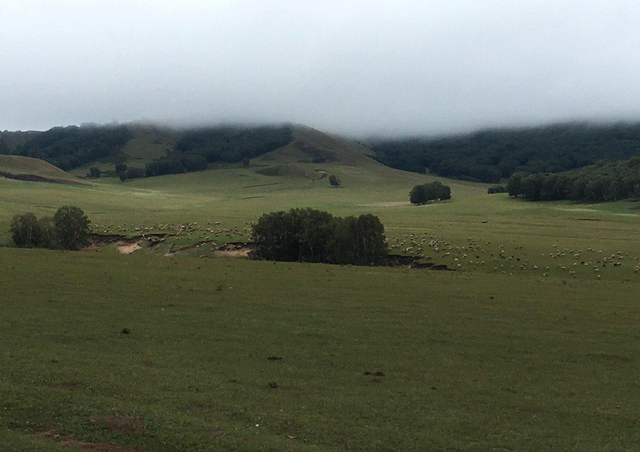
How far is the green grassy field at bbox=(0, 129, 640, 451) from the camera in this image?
15.2m

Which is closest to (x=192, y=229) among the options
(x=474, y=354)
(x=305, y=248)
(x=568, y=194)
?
(x=305, y=248)

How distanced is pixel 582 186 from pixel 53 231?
129960 mm

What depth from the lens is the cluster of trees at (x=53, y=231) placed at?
69312mm

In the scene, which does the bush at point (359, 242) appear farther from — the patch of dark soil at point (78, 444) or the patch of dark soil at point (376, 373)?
the patch of dark soil at point (78, 444)

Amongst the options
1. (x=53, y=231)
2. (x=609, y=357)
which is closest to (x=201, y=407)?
(x=609, y=357)

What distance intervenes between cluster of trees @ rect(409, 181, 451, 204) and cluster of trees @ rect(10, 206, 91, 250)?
11322 cm

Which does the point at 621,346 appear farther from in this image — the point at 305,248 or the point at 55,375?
the point at 305,248

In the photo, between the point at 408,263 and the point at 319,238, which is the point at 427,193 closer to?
the point at 408,263

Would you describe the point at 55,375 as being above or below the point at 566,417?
above

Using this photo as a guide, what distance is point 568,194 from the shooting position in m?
161

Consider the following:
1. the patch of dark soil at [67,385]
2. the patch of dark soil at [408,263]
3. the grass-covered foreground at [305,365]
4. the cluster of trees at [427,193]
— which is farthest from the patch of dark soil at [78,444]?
the cluster of trees at [427,193]

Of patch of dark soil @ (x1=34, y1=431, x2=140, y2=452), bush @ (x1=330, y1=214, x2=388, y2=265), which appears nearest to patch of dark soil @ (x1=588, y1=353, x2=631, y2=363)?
patch of dark soil @ (x1=34, y1=431, x2=140, y2=452)

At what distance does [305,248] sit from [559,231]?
45324 millimetres

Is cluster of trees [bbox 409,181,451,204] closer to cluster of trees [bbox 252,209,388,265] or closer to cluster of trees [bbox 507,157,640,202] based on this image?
cluster of trees [bbox 507,157,640,202]
